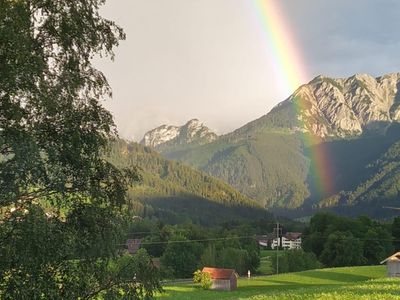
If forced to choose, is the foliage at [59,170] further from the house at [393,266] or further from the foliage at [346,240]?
the foliage at [346,240]

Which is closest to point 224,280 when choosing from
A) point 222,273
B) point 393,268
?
point 222,273

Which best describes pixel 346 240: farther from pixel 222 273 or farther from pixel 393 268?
pixel 222 273

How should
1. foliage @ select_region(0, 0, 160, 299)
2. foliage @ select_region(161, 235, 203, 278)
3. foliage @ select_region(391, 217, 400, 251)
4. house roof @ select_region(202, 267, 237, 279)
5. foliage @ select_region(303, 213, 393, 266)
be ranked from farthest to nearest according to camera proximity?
foliage @ select_region(391, 217, 400, 251) < foliage @ select_region(161, 235, 203, 278) < foliage @ select_region(303, 213, 393, 266) < house roof @ select_region(202, 267, 237, 279) < foliage @ select_region(0, 0, 160, 299)

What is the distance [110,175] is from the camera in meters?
16.9

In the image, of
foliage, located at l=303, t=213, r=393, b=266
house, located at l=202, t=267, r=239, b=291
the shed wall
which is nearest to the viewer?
the shed wall

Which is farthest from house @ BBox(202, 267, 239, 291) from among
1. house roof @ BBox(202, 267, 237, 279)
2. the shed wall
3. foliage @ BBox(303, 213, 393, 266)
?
foliage @ BBox(303, 213, 393, 266)

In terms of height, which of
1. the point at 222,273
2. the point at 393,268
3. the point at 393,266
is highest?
the point at 393,266

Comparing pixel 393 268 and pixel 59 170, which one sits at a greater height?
pixel 59 170

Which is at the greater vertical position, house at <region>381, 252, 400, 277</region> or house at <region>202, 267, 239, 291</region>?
house at <region>381, 252, 400, 277</region>

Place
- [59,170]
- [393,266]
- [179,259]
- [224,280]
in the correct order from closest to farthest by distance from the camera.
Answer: [59,170] < [393,266] < [224,280] < [179,259]

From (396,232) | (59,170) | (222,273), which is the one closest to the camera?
(59,170)

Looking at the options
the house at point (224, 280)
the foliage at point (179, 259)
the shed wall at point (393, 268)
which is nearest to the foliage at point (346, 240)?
the foliage at point (179, 259)

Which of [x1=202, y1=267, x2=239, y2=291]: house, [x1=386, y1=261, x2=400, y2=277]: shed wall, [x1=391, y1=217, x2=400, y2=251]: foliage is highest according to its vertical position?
[x1=391, y1=217, x2=400, y2=251]: foliage

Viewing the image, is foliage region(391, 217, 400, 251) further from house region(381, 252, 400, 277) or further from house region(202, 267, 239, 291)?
house region(202, 267, 239, 291)
